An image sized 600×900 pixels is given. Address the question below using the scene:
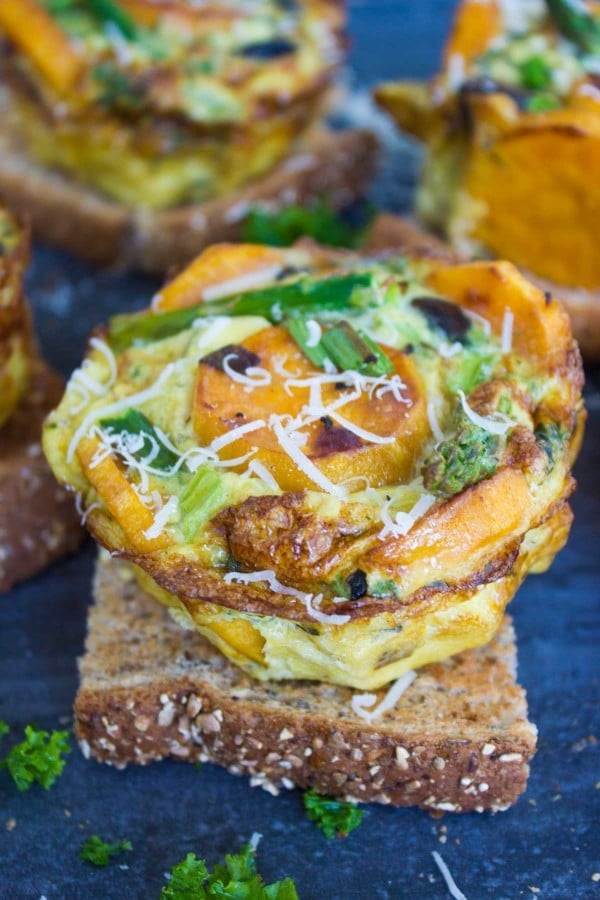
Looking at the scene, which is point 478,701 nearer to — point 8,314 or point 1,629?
point 1,629

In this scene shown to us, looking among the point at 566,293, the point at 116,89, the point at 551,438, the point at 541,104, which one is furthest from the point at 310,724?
the point at 116,89

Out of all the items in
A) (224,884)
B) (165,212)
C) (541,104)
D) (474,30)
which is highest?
(474,30)

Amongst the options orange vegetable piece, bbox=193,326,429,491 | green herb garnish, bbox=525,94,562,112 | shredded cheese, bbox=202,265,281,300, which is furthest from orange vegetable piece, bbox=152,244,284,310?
green herb garnish, bbox=525,94,562,112

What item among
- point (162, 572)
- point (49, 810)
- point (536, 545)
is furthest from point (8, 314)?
point (536, 545)

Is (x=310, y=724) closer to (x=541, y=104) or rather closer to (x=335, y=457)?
(x=335, y=457)

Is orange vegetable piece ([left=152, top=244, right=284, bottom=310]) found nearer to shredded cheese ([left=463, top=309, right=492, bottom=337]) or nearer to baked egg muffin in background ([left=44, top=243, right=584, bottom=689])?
baked egg muffin in background ([left=44, top=243, right=584, bottom=689])

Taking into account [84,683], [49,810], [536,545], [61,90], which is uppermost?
[61,90]

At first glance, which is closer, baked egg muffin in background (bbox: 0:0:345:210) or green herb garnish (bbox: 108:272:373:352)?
green herb garnish (bbox: 108:272:373:352)
